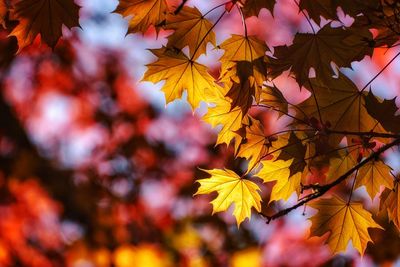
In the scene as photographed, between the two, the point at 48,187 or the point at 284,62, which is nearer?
the point at 284,62

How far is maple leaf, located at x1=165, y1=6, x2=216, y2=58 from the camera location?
1.52 meters

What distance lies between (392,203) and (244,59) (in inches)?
25.3

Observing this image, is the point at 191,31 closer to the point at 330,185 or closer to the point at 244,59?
the point at 244,59

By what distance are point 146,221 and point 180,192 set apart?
0.77 metres

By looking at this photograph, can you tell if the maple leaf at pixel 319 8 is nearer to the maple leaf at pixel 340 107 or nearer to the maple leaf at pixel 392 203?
the maple leaf at pixel 340 107

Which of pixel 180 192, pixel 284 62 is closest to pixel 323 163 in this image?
pixel 284 62

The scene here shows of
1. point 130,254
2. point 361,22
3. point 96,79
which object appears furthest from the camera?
point 96,79

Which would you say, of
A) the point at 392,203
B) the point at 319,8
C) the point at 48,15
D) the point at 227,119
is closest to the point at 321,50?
the point at 319,8

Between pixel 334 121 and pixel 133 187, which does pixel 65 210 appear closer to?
pixel 133 187

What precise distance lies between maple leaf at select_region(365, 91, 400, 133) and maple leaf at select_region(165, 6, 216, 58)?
48cm

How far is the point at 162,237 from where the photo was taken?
6551 millimetres

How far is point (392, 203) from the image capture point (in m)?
1.55

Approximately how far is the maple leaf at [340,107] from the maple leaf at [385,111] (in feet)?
0.49

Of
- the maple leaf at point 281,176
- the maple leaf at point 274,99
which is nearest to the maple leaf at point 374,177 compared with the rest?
the maple leaf at point 281,176
